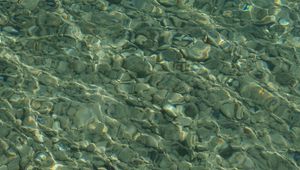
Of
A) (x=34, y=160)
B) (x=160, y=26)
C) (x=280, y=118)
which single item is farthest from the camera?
(x=160, y=26)

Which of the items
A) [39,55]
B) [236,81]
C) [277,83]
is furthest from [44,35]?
[277,83]

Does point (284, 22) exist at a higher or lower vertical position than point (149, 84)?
higher

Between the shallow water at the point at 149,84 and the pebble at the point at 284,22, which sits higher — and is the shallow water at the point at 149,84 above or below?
below

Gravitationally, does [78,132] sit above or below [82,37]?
below

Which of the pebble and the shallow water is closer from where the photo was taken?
the shallow water

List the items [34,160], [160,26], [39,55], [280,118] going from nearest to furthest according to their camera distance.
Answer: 1. [34,160]
2. [280,118]
3. [39,55]
4. [160,26]

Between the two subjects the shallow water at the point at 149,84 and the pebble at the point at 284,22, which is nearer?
the shallow water at the point at 149,84

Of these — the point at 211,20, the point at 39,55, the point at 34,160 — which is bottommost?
the point at 34,160

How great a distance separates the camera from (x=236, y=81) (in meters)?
5.71

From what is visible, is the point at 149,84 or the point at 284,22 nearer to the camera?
the point at 149,84

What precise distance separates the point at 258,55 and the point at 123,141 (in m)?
2.03

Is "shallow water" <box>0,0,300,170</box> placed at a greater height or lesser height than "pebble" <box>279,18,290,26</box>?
lesser

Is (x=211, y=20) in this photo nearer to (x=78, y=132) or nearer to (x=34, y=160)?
(x=78, y=132)

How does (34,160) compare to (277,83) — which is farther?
(277,83)
